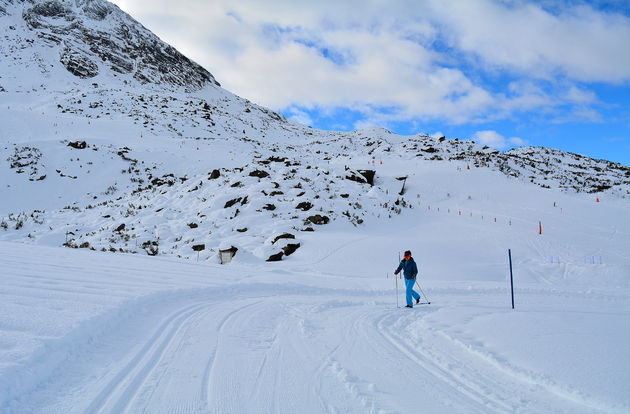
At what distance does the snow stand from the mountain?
0.61 ft

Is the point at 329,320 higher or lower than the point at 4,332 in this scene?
lower

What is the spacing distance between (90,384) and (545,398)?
16.3 feet

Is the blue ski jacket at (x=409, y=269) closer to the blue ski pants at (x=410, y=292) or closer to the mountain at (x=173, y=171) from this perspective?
the blue ski pants at (x=410, y=292)

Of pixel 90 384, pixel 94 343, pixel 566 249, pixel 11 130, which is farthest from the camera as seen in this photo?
pixel 11 130

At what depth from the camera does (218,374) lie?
399 centimetres

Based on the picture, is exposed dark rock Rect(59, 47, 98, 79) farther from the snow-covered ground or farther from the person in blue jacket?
the person in blue jacket

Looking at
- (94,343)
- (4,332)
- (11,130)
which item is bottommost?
(94,343)

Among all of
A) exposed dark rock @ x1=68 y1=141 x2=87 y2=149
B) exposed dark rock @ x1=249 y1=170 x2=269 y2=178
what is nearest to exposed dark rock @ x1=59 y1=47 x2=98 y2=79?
exposed dark rock @ x1=68 y1=141 x2=87 y2=149

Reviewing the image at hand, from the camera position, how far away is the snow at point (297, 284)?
12.2ft

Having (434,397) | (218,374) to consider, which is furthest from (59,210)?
(434,397)

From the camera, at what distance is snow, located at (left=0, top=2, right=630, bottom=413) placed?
3.72 metres

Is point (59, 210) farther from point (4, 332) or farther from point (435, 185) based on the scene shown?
point (435, 185)

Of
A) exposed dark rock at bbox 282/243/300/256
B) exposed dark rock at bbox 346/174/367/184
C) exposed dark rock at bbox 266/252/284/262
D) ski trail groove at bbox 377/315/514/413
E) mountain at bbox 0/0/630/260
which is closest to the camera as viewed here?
ski trail groove at bbox 377/315/514/413

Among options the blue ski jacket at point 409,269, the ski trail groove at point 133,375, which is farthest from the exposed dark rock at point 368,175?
the ski trail groove at point 133,375
